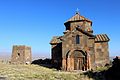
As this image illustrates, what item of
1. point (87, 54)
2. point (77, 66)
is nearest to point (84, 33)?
point (87, 54)

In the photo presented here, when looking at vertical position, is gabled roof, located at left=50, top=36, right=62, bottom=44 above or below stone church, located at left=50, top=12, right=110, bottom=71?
above

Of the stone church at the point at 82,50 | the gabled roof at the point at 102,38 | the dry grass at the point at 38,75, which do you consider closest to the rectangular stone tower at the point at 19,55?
the stone church at the point at 82,50

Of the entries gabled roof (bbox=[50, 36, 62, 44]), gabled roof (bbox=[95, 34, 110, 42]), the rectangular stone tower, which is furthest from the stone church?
the rectangular stone tower

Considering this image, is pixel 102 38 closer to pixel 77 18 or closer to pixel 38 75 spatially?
pixel 77 18

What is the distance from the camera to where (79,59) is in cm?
2861

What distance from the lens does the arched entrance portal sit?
28.3 metres

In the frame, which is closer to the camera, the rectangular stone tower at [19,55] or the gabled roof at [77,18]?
the gabled roof at [77,18]

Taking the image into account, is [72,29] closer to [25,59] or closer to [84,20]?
[84,20]

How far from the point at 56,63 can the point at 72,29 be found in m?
6.13

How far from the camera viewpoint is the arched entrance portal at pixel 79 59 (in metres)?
28.3

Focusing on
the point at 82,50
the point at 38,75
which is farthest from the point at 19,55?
the point at 38,75

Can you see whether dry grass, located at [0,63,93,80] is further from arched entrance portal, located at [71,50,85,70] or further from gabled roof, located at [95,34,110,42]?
gabled roof, located at [95,34,110,42]

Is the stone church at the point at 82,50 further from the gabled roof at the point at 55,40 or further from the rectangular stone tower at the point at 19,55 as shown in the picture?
the rectangular stone tower at the point at 19,55

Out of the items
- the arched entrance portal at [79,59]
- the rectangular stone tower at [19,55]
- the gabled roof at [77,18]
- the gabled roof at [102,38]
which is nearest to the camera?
the arched entrance portal at [79,59]
